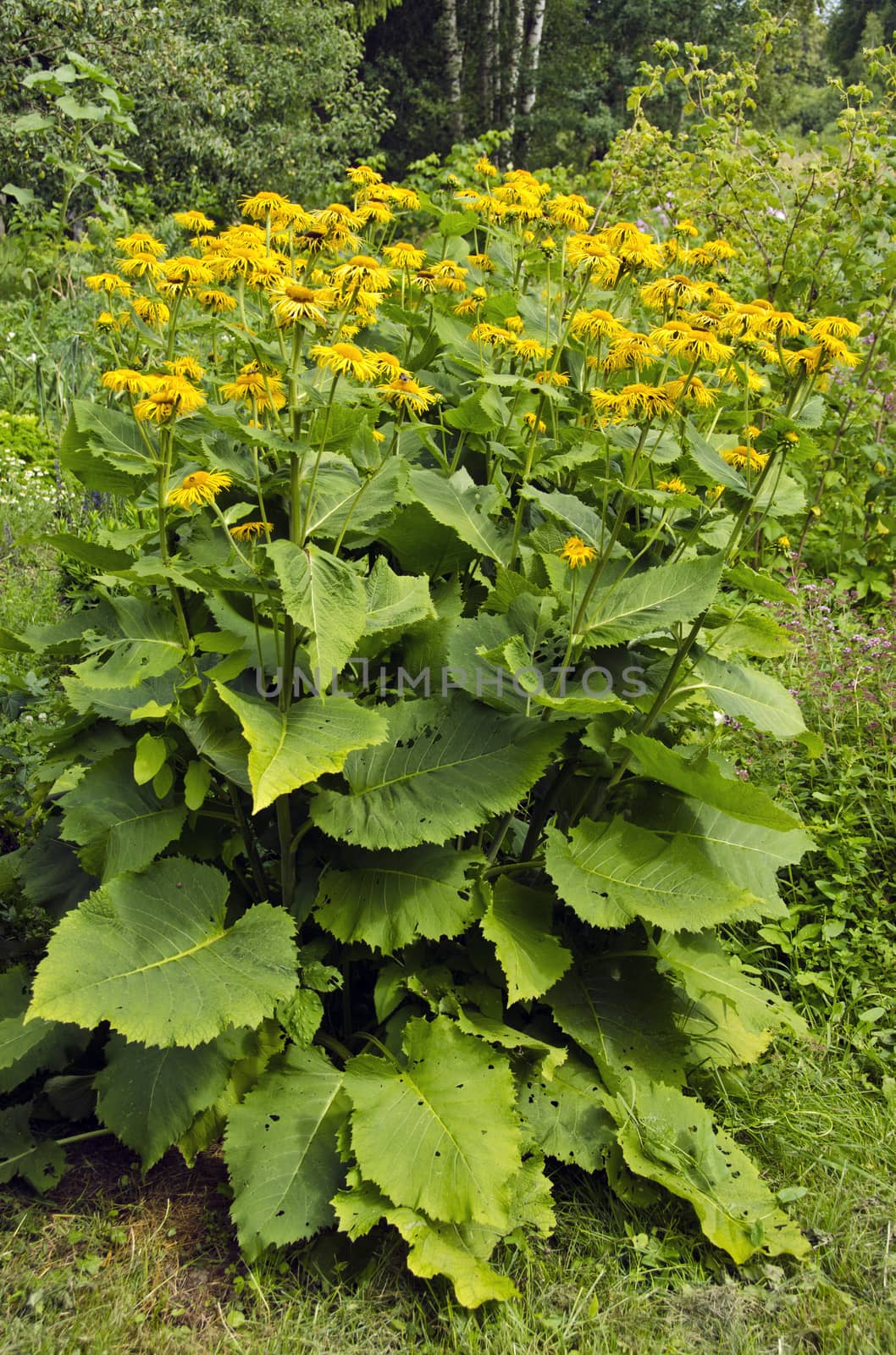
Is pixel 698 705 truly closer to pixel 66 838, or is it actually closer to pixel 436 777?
pixel 436 777

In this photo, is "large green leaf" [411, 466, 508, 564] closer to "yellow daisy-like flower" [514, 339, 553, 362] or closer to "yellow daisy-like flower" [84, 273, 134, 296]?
"yellow daisy-like flower" [514, 339, 553, 362]

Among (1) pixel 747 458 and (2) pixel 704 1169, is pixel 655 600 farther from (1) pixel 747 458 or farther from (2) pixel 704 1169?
(2) pixel 704 1169

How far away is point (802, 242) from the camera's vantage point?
4516 millimetres

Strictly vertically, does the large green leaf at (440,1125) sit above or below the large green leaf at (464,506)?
below

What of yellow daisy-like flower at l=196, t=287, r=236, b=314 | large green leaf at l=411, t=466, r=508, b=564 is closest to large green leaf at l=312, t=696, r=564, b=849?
large green leaf at l=411, t=466, r=508, b=564

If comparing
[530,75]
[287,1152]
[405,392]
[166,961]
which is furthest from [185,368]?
[530,75]

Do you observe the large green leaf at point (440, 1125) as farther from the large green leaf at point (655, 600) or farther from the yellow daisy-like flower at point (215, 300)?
the yellow daisy-like flower at point (215, 300)

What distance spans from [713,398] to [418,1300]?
1926 millimetres

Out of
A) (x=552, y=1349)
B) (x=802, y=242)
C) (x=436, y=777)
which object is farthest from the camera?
(x=802, y=242)

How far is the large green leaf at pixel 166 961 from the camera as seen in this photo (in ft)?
5.56

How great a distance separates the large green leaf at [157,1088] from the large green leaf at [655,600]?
1133 mm

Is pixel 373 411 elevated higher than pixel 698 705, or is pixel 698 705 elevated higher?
pixel 373 411

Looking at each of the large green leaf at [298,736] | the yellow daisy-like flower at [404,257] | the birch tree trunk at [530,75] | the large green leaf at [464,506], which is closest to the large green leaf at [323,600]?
the large green leaf at [298,736]

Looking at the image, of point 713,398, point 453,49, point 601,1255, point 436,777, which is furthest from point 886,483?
point 453,49
